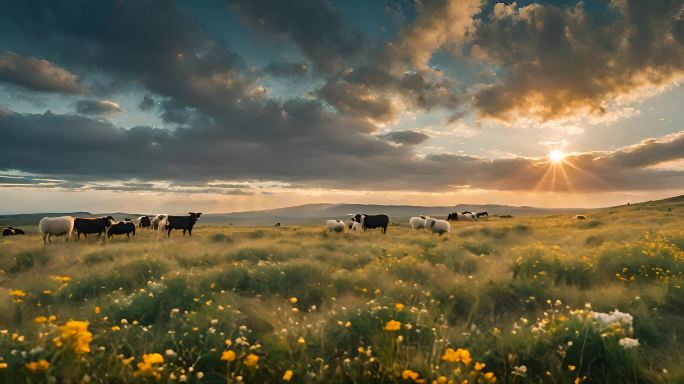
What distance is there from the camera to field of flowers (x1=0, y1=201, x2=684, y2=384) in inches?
176

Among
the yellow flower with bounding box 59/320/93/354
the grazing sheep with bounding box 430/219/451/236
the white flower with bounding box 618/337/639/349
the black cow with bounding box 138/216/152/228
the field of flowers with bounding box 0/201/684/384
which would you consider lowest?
the black cow with bounding box 138/216/152/228

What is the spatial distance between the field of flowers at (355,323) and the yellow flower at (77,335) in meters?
0.03

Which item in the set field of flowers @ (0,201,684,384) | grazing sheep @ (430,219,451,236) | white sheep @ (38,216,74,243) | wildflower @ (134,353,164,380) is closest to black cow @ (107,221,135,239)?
white sheep @ (38,216,74,243)

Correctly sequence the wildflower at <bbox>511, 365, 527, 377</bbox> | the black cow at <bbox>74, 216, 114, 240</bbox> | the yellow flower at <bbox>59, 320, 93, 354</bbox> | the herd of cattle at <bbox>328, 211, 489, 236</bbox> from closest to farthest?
the yellow flower at <bbox>59, 320, 93, 354</bbox>
the wildflower at <bbox>511, 365, 527, 377</bbox>
the black cow at <bbox>74, 216, 114, 240</bbox>
the herd of cattle at <bbox>328, 211, 489, 236</bbox>

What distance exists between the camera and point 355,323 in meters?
6.09

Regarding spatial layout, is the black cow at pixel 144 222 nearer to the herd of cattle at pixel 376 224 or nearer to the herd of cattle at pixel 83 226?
the herd of cattle at pixel 83 226

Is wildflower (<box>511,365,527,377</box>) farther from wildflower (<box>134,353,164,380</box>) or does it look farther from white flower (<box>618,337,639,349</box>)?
wildflower (<box>134,353,164,380</box>)

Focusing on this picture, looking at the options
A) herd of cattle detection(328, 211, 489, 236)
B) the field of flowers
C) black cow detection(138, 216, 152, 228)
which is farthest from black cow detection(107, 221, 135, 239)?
herd of cattle detection(328, 211, 489, 236)

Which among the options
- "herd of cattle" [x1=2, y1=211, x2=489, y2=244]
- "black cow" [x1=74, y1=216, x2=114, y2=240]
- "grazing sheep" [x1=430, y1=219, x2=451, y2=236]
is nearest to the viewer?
"herd of cattle" [x1=2, y1=211, x2=489, y2=244]

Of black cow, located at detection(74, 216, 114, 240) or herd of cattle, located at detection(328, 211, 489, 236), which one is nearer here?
black cow, located at detection(74, 216, 114, 240)

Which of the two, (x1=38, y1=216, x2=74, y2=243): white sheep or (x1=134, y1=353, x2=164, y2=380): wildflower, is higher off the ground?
(x1=134, y1=353, x2=164, y2=380): wildflower

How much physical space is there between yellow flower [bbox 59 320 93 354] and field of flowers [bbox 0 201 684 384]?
31 mm

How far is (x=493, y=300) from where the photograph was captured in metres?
9.02

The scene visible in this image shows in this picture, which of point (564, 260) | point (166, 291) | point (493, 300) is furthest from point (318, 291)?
Result: point (564, 260)
